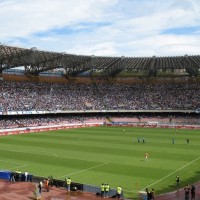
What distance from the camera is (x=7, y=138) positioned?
5725cm

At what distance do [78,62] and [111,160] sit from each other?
5211cm

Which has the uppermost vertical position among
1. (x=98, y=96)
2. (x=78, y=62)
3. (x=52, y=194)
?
(x=78, y=62)

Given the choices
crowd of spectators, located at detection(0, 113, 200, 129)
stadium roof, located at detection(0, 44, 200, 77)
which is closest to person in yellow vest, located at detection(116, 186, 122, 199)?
crowd of spectators, located at detection(0, 113, 200, 129)

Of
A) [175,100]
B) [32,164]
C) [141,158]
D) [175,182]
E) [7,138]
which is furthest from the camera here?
[175,100]

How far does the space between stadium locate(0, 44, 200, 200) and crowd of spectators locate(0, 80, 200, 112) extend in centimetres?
24

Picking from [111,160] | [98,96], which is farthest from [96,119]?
[111,160]

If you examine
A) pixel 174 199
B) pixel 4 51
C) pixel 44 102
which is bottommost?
pixel 174 199

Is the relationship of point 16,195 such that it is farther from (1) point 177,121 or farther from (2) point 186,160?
(1) point 177,121

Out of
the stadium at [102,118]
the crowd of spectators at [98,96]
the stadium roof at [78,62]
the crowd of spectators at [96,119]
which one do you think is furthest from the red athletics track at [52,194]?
the crowd of spectators at [98,96]

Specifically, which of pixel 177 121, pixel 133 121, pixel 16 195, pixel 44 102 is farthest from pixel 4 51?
pixel 16 195

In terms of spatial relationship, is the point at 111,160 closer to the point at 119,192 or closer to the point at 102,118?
the point at 119,192

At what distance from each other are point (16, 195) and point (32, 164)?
10.9 meters

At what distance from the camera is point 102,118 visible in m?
88.9

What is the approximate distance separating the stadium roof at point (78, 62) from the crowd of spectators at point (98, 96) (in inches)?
173
